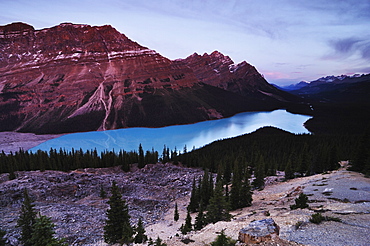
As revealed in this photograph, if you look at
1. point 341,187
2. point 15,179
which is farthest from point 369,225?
point 15,179

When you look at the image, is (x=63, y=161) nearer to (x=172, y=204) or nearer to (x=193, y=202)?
(x=172, y=204)

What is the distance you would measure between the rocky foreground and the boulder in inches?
17.1

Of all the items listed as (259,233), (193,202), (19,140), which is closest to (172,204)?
(193,202)

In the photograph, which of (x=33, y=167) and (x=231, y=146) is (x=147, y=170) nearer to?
(x=33, y=167)

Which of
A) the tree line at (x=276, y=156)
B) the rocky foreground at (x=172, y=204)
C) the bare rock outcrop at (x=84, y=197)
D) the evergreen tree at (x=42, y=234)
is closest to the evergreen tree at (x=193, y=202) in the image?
the rocky foreground at (x=172, y=204)

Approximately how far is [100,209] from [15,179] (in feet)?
81.0

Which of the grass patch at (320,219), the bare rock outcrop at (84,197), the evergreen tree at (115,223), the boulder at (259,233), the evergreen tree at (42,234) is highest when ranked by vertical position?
the boulder at (259,233)

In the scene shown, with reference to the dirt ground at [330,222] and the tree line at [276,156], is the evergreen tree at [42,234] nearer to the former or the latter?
the dirt ground at [330,222]

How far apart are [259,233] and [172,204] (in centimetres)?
3733

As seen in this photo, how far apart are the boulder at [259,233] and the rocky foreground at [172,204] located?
43 centimetres

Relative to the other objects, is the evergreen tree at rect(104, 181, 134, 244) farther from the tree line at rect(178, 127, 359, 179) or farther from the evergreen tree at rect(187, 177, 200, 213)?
the tree line at rect(178, 127, 359, 179)

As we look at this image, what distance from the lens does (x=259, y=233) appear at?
38.4ft

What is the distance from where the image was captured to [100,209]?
3966 centimetres

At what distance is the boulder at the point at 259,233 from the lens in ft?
37.7
